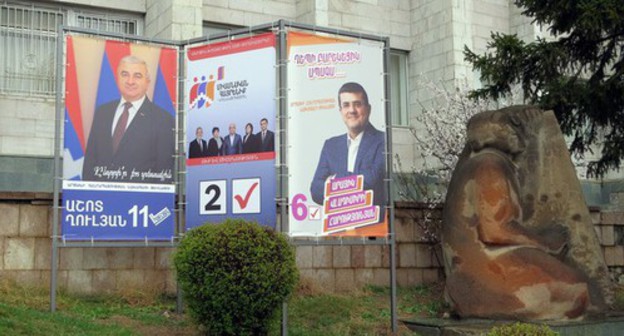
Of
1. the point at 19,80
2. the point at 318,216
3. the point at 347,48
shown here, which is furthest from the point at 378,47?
the point at 19,80

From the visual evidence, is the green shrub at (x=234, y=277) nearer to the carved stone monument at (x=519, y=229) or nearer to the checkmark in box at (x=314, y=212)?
the checkmark in box at (x=314, y=212)

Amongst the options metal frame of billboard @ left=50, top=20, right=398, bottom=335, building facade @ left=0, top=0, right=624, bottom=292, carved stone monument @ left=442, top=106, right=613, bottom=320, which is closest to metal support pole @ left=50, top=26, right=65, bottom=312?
metal frame of billboard @ left=50, top=20, right=398, bottom=335

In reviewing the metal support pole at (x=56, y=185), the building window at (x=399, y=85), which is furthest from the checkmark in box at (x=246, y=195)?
the building window at (x=399, y=85)

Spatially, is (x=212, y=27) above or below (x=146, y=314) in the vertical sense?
above

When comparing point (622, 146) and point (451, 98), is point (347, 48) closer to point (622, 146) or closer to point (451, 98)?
point (622, 146)

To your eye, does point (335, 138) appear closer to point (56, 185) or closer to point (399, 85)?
point (56, 185)

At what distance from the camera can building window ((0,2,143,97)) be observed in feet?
58.5

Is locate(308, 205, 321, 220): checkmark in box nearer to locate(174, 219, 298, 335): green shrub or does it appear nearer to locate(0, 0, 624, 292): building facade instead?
locate(174, 219, 298, 335): green shrub

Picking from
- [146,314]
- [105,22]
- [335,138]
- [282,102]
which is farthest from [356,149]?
[105,22]

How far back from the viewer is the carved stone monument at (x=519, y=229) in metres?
8.95

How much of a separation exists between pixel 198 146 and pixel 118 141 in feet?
3.72

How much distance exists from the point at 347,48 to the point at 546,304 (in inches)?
162

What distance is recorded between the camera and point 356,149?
34.1 ft

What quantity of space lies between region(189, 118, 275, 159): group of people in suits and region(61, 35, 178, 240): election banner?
2.48 ft
